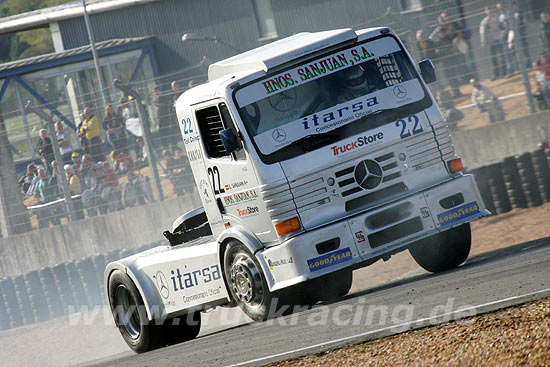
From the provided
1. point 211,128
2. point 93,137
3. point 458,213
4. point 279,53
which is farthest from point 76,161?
point 458,213

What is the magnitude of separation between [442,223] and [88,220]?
1013 cm

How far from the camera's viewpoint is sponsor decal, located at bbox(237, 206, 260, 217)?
8500 mm

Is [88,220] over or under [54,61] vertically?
under

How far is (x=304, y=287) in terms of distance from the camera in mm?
8953

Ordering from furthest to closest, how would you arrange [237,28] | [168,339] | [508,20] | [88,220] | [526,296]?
[237,28]
[88,220]
[508,20]
[168,339]
[526,296]

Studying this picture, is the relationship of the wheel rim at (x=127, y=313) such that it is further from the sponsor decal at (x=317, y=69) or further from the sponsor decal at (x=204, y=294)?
the sponsor decal at (x=317, y=69)

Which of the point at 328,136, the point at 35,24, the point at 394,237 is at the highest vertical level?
the point at 35,24

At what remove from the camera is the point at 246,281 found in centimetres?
868

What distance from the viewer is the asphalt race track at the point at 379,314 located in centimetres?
609

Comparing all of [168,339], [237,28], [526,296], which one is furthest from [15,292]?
[237,28]

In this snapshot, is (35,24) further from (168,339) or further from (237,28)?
(168,339)

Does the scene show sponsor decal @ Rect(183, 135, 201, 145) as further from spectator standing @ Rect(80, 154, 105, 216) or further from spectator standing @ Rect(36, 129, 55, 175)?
spectator standing @ Rect(36, 129, 55, 175)

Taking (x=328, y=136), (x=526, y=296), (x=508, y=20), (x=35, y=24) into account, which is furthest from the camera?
(x=35, y=24)

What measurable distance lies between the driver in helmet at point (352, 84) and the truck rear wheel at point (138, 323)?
304 centimetres
